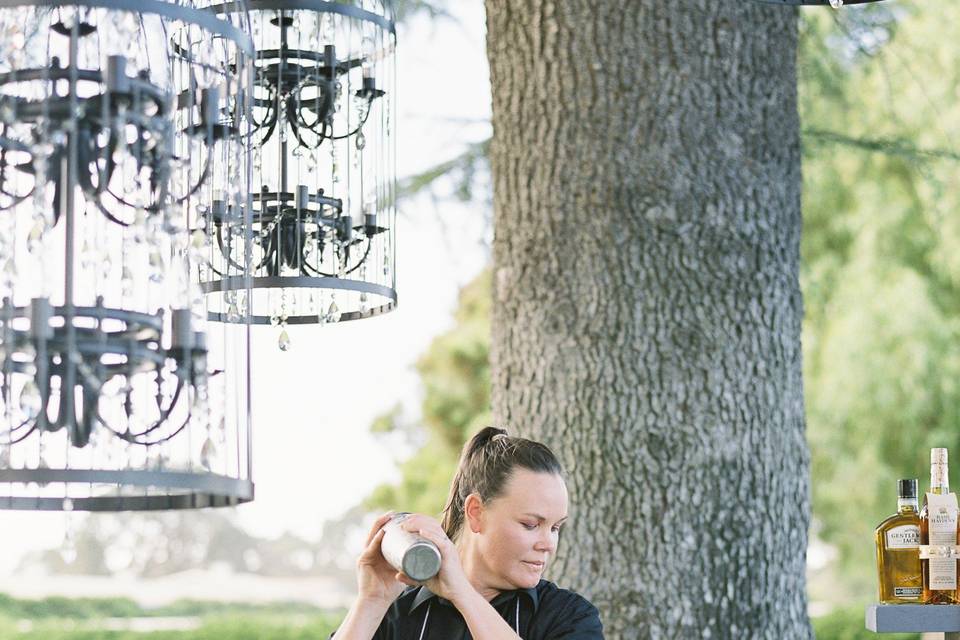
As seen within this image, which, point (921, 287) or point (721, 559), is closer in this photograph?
point (721, 559)

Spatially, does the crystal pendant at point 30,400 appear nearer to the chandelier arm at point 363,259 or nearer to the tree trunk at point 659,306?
the chandelier arm at point 363,259

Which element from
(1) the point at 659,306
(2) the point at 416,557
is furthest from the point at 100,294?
(1) the point at 659,306

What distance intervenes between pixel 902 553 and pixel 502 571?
2.26 feet

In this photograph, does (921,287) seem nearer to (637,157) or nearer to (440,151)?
(440,151)

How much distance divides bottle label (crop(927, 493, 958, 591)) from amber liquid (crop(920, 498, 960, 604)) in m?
0.01

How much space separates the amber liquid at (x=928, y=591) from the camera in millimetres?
2344

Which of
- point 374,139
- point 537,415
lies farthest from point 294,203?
point 537,415

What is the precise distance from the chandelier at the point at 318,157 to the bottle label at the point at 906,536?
41.4 inches

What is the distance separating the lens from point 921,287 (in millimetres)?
9422

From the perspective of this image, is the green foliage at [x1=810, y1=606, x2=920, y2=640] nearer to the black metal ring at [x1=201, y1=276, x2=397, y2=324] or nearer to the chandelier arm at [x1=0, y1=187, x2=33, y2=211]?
the black metal ring at [x1=201, y1=276, x2=397, y2=324]

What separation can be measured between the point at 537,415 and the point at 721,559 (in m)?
0.57

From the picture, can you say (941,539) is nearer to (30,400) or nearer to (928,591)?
(928,591)

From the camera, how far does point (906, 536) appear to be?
2.38 m

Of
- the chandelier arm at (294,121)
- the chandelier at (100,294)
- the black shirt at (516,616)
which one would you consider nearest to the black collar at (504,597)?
the black shirt at (516,616)
